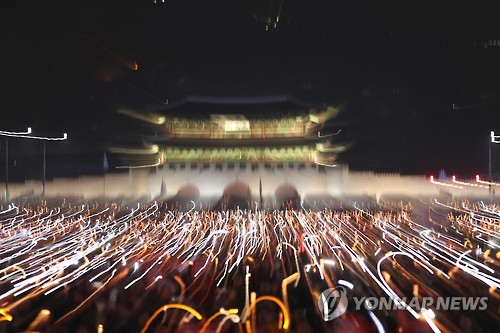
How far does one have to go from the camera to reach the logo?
177 inches

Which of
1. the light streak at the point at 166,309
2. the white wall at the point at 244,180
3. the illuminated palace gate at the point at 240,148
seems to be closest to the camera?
the light streak at the point at 166,309

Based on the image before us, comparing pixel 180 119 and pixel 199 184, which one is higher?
pixel 180 119

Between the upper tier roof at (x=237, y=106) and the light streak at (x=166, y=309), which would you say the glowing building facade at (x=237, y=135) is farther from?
the light streak at (x=166, y=309)

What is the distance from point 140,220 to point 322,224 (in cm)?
601

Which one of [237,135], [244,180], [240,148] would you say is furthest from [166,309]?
[237,135]

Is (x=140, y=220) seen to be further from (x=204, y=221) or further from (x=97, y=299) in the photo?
(x=97, y=299)

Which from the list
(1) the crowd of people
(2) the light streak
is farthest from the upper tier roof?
(2) the light streak

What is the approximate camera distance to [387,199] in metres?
19.4

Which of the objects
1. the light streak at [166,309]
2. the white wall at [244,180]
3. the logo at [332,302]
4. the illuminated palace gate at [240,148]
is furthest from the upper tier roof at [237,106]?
the light streak at [166,309]

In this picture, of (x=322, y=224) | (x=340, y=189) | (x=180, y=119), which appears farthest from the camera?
(x=180, y=119)

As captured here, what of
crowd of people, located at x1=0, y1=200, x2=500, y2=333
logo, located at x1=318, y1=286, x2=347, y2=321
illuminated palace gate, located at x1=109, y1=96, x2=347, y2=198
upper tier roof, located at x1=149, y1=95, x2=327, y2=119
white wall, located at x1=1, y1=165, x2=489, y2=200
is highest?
upper tier roof, located at x1=149, y1=95, x2=327, y2=119

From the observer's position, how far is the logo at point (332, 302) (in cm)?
449

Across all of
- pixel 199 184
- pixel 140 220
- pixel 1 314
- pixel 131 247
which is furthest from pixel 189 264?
pixel 199 184

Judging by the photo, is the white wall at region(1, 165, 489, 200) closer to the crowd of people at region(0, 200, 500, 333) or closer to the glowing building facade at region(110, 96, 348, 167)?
the glowing building facade at region(110, 96, 348, 167)
